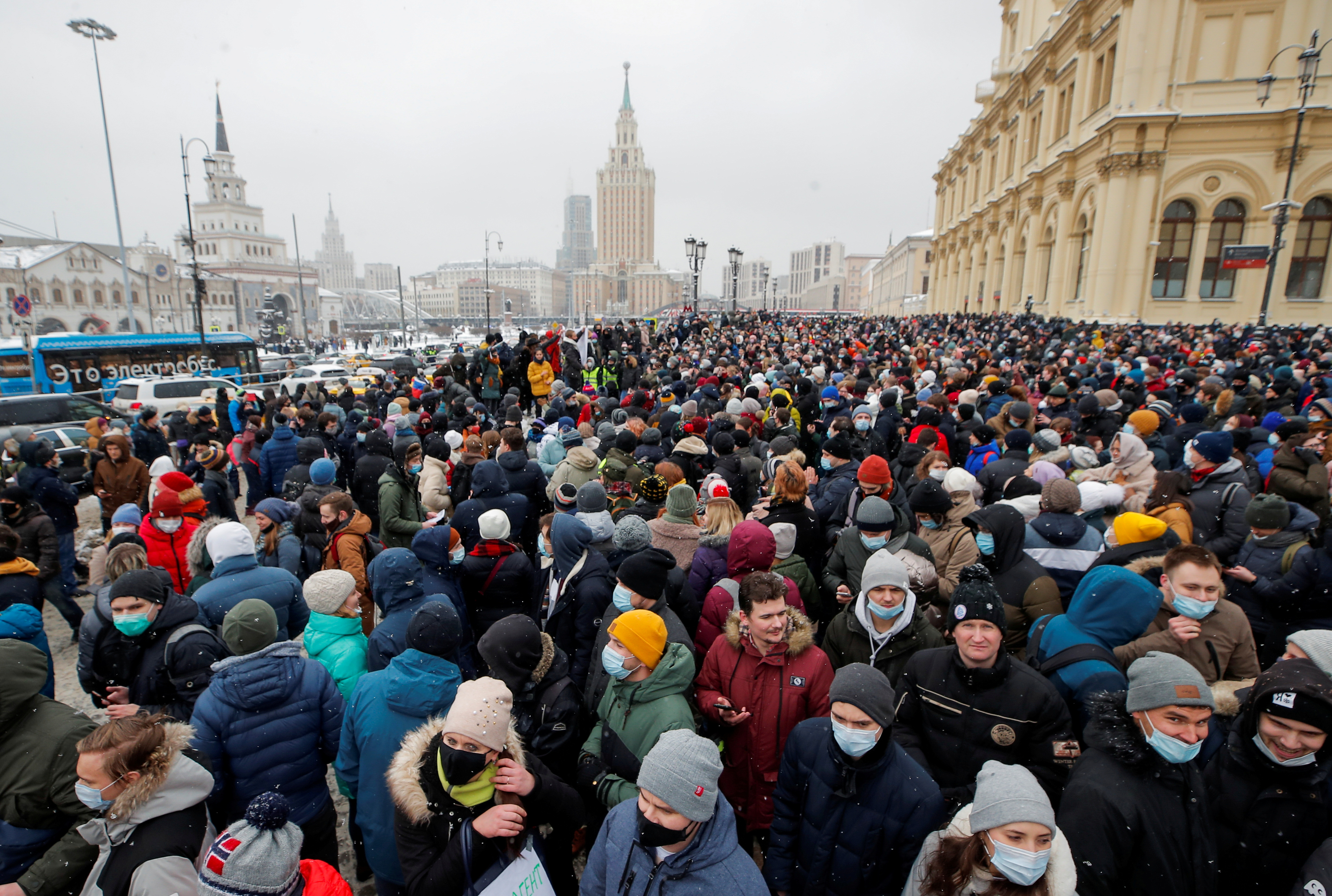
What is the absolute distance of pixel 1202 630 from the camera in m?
2.81

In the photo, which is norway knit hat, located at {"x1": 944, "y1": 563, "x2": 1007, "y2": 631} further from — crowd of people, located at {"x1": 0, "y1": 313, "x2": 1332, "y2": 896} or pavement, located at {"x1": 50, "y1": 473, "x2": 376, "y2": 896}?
pavement, located at {"x1": 50, "y1": 473, "x2": 376, "y2": 896}

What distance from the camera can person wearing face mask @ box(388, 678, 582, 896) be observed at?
1.94 m

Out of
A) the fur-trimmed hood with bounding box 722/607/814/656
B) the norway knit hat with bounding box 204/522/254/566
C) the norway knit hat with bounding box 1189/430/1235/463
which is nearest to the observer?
the fur-trimmed hood with bounding box 722/607/814/656

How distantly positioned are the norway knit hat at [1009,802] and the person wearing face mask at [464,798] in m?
1.38

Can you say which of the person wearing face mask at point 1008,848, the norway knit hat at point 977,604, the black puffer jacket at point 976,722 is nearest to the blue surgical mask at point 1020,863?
the person wearing face mask at point 1008,848

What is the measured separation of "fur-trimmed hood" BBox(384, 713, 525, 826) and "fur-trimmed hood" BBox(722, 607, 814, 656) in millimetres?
1085

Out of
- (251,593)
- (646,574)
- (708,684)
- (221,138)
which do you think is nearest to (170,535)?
(251,593)

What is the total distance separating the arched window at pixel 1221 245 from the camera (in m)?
24.4

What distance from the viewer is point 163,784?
6.77 ft

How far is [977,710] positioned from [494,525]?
2870 millimetres

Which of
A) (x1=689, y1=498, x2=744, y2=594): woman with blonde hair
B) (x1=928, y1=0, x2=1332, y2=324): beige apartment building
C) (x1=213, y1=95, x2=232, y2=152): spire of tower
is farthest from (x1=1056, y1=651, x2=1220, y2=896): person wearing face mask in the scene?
(x1=213, y1=95, x2=232, y2=152): spire of tower

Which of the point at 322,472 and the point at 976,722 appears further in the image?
the point at 322,472

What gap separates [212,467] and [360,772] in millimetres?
6133

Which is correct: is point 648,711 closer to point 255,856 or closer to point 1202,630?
point 255,856
